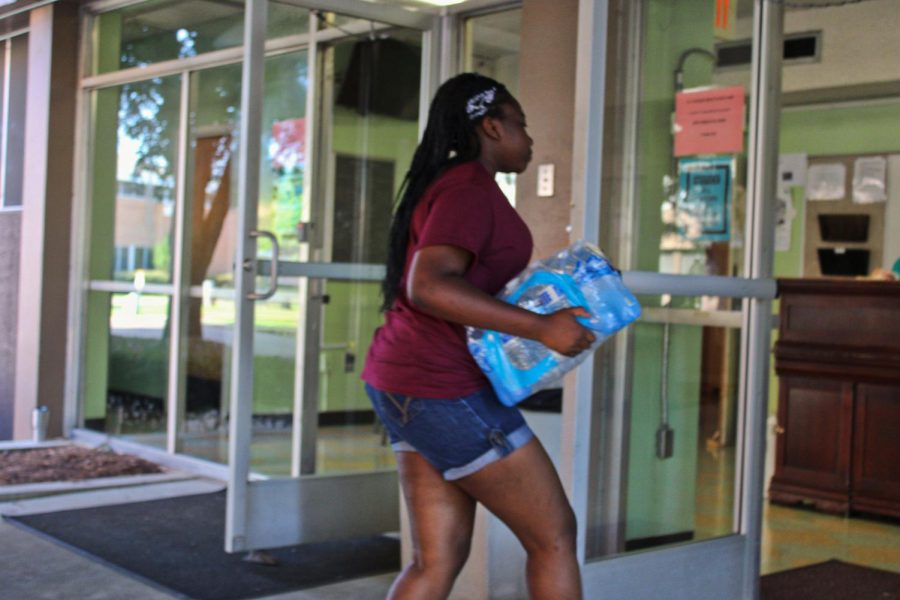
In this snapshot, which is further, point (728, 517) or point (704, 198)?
point (704, 198)

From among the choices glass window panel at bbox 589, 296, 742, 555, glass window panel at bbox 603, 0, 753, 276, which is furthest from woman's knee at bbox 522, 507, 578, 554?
glass window panel at bbox 603, 0, 753, 276

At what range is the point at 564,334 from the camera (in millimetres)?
2098

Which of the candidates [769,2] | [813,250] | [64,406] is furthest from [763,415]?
[813,250]

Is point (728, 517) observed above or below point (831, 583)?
above

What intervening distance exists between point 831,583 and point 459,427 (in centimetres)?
262

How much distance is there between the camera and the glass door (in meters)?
4.68

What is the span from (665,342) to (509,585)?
90 centimetres

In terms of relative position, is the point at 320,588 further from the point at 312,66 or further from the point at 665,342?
the point at 312,66

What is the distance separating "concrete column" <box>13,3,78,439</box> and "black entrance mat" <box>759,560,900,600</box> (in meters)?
4.51

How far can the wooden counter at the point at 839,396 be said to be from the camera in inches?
215

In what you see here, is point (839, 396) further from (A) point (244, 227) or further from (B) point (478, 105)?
(B) point (478, 105)

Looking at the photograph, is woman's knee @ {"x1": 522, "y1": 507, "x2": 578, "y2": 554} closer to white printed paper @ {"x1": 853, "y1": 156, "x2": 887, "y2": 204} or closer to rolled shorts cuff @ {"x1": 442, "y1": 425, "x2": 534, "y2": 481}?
rolled shorts cuff @ {"x1": 442, "y1": 425, "x2": 534, "y2": 481}

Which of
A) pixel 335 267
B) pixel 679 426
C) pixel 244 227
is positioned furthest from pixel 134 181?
pixel 679 426

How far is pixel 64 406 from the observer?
7.15m
